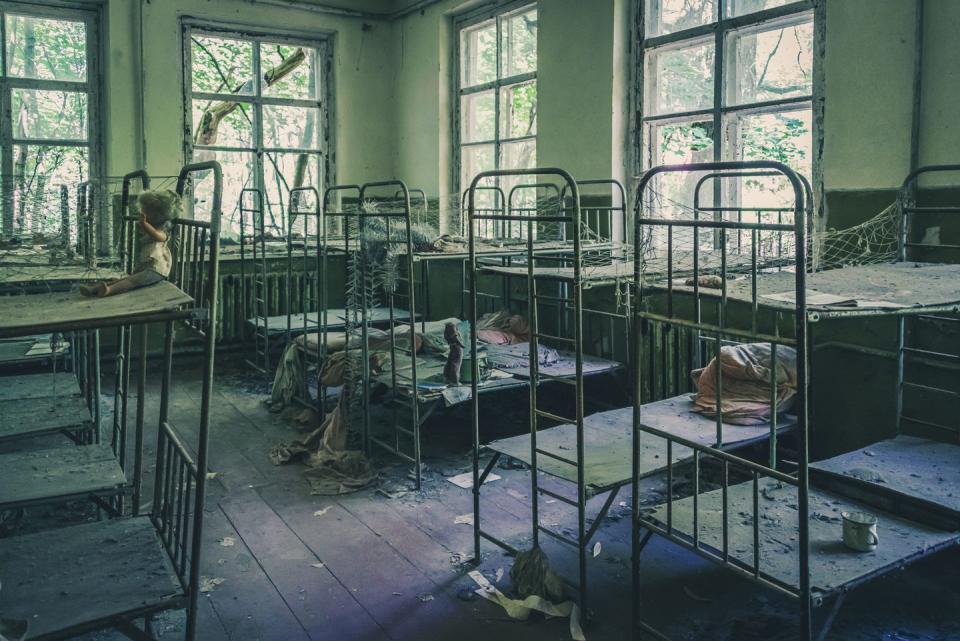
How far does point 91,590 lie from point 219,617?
3.53 feet

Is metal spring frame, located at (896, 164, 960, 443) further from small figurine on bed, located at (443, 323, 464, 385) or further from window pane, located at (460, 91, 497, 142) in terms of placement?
window pane, located at (460, 91, 497, 142)

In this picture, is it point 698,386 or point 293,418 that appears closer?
point 698,386

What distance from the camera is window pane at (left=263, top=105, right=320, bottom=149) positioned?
26.4 ft

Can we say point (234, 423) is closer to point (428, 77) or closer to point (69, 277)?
point (69, 277)

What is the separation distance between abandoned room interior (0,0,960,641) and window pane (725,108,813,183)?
20 millimetres

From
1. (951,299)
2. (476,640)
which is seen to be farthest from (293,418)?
(951,299)

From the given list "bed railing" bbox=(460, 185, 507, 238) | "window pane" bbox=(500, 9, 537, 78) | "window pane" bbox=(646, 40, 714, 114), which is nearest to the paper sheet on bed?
"window pane" bbox=(646, 40, 714, 114)

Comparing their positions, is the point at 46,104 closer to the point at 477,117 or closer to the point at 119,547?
the point at 477,117

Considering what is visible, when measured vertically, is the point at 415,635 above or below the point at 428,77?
below

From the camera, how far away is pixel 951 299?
2646 millimetres

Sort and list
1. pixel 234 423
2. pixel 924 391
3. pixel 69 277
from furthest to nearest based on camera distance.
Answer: pixel 234 423, pixel 924 391, pixel 69 277

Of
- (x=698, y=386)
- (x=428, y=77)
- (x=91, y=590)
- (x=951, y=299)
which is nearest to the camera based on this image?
(x=91, y=590)

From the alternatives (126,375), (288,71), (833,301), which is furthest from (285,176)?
(833,301)

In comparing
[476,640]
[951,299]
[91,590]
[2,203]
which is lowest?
[476,640]
